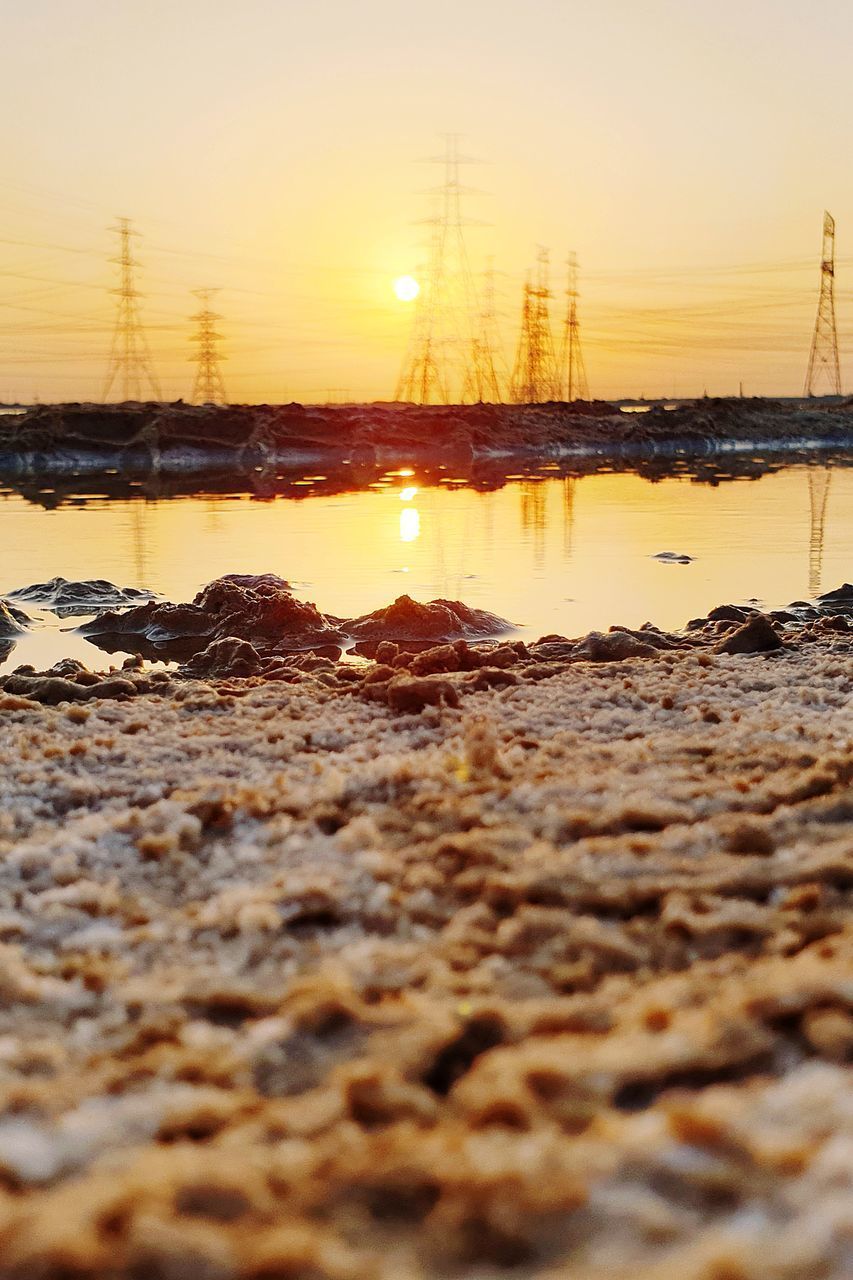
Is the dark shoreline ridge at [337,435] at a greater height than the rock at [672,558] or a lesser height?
greater

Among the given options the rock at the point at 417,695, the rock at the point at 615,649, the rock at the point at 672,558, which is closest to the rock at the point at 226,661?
the rock at the point at 615,649

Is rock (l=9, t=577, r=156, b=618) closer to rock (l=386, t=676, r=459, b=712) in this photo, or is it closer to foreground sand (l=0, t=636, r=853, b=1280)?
rock (l=386, t=676, r=459, b=712)

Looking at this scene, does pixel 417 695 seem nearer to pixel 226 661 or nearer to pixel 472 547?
pixel 226 661

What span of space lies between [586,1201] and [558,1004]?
0.79 meters

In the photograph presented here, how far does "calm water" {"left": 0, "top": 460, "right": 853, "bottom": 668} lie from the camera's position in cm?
1364

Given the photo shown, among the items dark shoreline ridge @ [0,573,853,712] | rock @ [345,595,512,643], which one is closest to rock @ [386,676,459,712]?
dark shoreline ridge @ [0,573,853,712]

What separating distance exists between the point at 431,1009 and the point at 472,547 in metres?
16.4

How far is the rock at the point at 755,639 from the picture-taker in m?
8.48

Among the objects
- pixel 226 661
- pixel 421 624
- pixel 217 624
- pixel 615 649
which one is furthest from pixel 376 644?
pixel 615 649

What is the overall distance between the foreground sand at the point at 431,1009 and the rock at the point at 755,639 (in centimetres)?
294

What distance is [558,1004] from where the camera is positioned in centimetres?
290

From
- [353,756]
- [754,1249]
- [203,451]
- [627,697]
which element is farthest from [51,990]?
[203,451]

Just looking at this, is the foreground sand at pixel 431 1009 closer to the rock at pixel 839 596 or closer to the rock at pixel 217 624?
the rock at pixel 217 624

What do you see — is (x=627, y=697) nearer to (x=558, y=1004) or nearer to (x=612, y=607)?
(x=558, y=1004)
